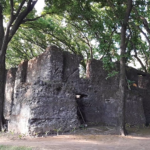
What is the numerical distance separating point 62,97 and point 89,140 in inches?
76.3

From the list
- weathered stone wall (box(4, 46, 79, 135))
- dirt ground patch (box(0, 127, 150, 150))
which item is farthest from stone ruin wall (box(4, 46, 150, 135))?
dirt ground patch (box(0, 127, 150, 150))

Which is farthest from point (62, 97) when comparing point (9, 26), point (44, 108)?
point (9, 26)

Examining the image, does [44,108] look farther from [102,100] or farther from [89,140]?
Result: [102,100]

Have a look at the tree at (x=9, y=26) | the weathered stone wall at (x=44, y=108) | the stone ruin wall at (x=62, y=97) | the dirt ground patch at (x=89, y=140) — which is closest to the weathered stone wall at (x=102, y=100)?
the stone ruin wall at (x=62, y=97)

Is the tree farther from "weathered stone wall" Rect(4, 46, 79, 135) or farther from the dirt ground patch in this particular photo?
the dirt ground patch

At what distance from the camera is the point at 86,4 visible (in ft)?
35.3

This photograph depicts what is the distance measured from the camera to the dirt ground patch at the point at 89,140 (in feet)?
18.9

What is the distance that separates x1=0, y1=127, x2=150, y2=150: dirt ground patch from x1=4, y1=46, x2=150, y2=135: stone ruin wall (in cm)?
48

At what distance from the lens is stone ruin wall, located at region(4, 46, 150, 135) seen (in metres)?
7.68

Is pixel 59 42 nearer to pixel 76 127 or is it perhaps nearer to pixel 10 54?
pixel 10 54

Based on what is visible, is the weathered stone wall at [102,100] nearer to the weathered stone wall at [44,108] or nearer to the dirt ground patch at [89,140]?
the dirt ground patch at [89,140]

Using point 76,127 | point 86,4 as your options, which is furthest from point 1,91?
point 86,4

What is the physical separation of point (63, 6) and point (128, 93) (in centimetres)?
516

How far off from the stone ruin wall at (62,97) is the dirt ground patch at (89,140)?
0.48m
